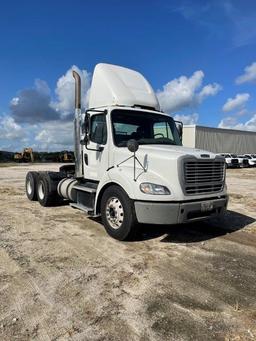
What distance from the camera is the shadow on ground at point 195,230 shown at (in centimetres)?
717

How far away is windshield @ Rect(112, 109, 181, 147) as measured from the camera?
750 cm

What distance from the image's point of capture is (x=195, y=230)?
792 cm

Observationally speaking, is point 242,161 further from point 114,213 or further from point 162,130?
point 114,213

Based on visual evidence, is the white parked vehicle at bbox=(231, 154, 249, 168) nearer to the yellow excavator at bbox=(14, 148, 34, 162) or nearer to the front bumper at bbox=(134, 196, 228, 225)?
the yellow excavator at bbox=(14, 148, 34, 162)

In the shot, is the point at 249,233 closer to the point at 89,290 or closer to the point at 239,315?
the point at 239,315

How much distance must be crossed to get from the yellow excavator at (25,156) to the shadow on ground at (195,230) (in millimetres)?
50716

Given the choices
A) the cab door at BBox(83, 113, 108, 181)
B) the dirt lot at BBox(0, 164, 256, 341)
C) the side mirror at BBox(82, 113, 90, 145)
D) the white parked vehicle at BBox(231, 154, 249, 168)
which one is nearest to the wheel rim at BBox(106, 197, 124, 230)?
the dirt lot at BBox(0, 164, 256, 341)

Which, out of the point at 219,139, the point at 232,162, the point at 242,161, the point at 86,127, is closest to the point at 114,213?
the point at 86,127

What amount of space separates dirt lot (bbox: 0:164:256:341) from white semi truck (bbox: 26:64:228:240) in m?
0.63

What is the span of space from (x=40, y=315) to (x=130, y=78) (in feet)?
20.2

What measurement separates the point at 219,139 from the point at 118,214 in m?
43.3

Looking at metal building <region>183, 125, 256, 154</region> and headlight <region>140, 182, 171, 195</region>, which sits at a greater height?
metal building <region>183, 125, 256, 154</region>

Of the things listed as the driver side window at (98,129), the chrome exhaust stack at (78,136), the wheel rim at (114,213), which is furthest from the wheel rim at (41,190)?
the wheel rim at (114,213)

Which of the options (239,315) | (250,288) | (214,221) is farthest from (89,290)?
(214,221)
